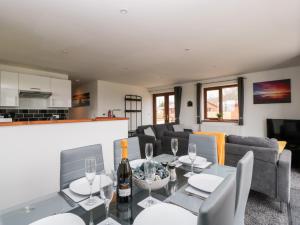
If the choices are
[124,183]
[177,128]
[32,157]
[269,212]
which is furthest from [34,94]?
[269,212]

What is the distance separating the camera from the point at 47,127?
2.03 m

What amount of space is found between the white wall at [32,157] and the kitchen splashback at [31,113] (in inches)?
121

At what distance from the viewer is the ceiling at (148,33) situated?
1897 mm

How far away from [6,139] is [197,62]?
3709 millimetres

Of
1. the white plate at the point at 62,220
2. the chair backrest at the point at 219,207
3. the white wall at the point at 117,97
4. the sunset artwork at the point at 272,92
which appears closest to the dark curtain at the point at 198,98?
the sunset artwork at the point at 272,92

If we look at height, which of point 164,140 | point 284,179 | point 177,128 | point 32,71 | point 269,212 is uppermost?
point 32,71

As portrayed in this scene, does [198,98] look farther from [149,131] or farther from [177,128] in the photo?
[149,131]

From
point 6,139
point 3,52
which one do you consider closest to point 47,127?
point 6,139

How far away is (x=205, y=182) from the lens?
1190 millimetres

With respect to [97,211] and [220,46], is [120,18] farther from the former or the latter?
[97,211]

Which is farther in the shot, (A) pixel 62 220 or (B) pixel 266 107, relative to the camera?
(B) pixel 266 107

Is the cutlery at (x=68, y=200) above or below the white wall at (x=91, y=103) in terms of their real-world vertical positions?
below

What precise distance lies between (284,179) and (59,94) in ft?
16.7

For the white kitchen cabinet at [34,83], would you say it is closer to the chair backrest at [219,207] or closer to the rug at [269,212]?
the chair backrest at [219,207]
